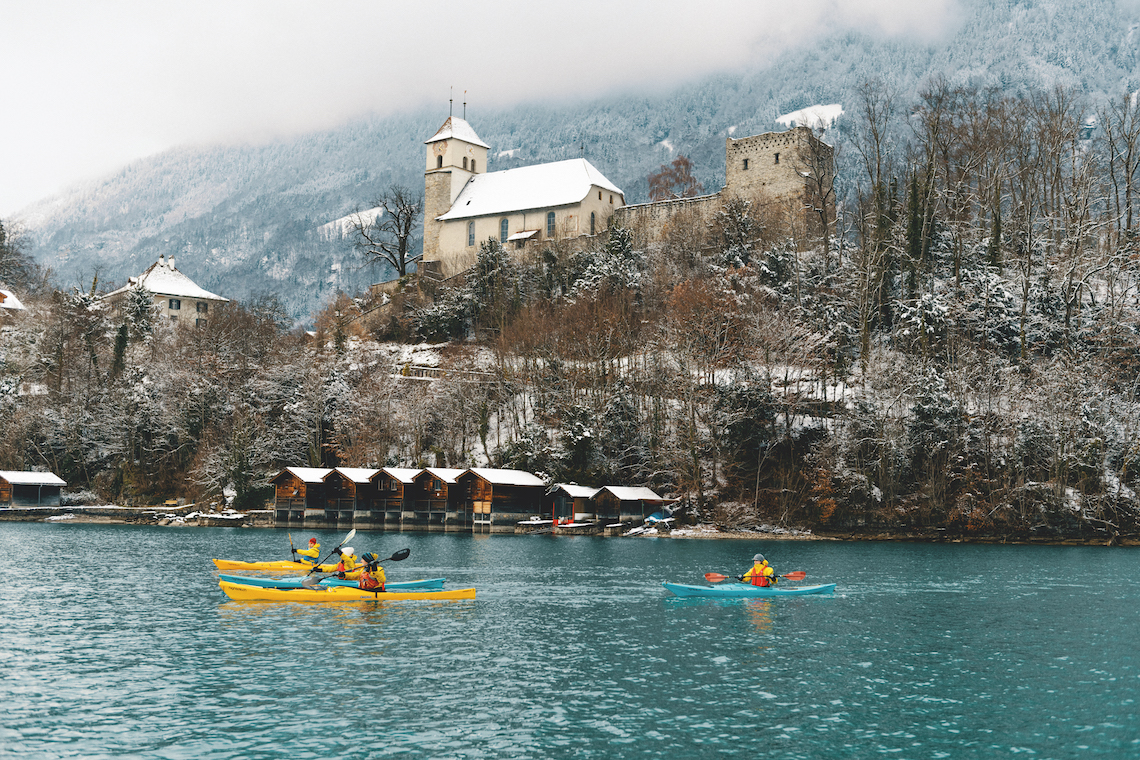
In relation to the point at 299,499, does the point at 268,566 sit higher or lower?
lower

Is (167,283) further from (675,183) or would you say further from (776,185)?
(776,185)

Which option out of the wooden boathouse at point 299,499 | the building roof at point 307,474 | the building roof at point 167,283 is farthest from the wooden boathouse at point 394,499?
the building roof at point 167,283

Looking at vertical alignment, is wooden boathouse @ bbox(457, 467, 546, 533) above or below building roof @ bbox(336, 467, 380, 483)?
below

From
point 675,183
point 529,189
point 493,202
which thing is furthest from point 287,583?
point 675,183

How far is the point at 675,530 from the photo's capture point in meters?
59.3

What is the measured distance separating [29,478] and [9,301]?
36295 millimetres

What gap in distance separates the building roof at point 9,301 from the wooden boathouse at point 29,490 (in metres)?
28.8

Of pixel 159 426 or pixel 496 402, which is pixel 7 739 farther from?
pixel 159 426

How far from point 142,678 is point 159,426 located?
196 ft

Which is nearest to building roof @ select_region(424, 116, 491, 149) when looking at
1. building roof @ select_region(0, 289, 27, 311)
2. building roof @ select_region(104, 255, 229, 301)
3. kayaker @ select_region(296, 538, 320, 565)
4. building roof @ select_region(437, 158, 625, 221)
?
building roof @ select_region(437, 158, 625, 221)

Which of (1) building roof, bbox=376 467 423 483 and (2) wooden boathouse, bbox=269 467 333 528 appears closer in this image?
(1) building roof, bbox=376 467 423 483

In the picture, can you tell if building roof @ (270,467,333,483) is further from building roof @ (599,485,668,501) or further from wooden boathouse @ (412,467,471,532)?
building roof @ (599,485,668,501)

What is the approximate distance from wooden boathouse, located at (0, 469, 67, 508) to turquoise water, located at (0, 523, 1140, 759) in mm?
37446

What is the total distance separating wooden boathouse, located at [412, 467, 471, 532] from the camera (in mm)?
64188
